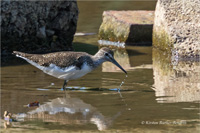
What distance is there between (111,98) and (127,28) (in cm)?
600

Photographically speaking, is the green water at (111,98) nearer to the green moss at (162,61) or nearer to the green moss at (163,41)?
the green moss at (162,61)

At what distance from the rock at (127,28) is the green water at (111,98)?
1510 millimetres

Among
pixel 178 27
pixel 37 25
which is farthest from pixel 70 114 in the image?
pixel 37 25

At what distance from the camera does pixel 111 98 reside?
9.57 meters

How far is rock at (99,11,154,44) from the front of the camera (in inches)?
603

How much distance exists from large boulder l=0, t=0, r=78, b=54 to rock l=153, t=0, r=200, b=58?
7.90 feet

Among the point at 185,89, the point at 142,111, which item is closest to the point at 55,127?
the point at 142,111

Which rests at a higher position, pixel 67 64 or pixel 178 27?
pixel 178 27

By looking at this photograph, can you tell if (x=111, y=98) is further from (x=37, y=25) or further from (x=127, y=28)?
(x=127, y=28)

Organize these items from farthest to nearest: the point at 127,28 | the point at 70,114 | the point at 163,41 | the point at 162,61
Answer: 1. the point at 127,28
2. the point at 163,41
3. the point at 162,61
4. the point at 70,114

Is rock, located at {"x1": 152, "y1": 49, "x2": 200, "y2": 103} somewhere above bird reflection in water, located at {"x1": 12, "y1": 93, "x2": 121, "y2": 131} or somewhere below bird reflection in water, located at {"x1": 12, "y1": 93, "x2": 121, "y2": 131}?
above

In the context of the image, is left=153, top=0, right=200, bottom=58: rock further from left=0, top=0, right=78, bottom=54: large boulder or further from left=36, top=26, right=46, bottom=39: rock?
left=36, top=26, right=46, bottom=39: rock

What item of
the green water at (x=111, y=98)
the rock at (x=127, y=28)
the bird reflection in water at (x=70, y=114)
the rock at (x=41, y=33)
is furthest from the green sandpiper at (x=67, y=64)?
the rock at (x=127, y=28)

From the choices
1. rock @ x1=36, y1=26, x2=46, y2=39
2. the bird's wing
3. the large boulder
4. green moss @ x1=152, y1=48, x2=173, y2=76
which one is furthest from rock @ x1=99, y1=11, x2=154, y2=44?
the bird's wing
